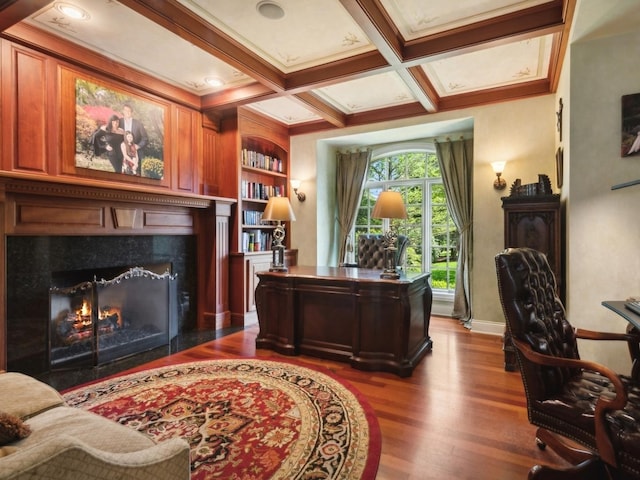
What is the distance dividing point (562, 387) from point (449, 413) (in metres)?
0.86

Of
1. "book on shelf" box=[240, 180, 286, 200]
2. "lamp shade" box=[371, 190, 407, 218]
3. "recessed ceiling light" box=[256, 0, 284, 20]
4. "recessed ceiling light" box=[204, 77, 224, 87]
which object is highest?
"recessed ceiling light" box=[204, 77, 224, 87]

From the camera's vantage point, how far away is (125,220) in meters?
3.64

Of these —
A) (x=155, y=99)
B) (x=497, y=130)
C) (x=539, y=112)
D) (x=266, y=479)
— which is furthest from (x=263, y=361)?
(x=539, y=112)

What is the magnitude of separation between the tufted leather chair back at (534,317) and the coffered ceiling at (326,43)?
2.06 metres

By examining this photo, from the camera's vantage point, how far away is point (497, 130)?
4.34 metres

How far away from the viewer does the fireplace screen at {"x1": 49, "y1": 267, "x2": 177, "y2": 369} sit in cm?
322

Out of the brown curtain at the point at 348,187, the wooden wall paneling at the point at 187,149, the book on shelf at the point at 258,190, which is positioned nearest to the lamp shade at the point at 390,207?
the book on shelf at the point at 258,190

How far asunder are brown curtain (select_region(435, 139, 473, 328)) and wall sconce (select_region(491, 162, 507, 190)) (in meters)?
0.67

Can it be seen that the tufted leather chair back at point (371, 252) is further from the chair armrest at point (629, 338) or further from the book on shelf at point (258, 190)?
the chair armrest at point (629, 338)

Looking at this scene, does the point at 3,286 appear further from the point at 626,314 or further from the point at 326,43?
the point at 626,314

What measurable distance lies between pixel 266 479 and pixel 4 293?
2588mm

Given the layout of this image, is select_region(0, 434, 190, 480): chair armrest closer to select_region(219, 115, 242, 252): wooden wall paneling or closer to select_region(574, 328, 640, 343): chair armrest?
select_region(574, 328, 640, 343): chair armrest

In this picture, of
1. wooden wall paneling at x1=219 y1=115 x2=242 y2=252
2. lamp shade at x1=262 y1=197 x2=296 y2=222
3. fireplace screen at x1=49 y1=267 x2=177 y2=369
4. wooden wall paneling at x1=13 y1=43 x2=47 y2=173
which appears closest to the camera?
wooden wall paneling at x1=13 y1=43 x2=47 y2=173

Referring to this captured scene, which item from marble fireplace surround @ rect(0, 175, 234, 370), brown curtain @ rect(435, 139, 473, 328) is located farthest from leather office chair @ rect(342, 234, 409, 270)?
marble fireplace surround @ rect(0, 175, 234, 370)
